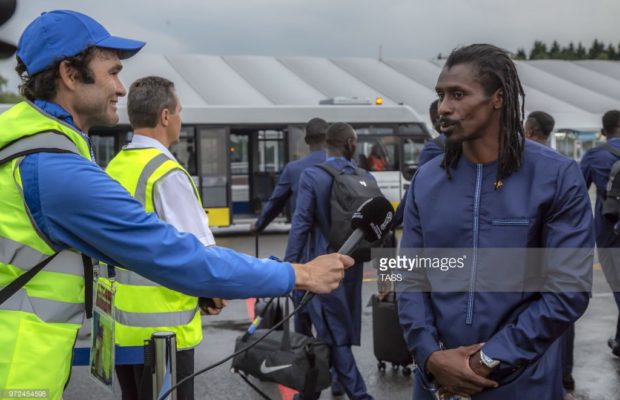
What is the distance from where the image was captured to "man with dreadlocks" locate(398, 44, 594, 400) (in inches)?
93.4

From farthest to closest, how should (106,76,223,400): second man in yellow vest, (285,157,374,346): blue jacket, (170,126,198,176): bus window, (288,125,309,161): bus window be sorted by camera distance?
(288,125,309,161): bus window
(170,126,198,176): bus window
(285,157,374,346): blue jacket
(106,76,223,400): second man in yellow vest

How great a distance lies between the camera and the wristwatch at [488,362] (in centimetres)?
234

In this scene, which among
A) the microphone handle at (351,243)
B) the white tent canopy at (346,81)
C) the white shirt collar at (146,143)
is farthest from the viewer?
the white tent canopy at (346,81)

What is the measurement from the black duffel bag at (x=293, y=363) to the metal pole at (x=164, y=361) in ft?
7.09

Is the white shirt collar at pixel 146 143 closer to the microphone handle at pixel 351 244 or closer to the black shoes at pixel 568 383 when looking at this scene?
the microphone handle at pixel 351 244

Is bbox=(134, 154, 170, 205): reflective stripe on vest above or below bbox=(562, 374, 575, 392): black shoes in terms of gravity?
above

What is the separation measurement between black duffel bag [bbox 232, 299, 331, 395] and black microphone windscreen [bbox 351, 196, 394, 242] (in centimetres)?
232

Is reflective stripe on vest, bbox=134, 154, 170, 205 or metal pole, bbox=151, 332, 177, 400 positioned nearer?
metal pole, bbox=151, 332, 177, 400

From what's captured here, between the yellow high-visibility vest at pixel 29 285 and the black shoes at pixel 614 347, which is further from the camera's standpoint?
the black shoes at pixel 614 347

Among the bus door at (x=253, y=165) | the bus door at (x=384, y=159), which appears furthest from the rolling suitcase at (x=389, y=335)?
the bus door at (x=253, y=165)

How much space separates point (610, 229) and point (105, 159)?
12232 mm

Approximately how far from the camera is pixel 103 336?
91.6 inches

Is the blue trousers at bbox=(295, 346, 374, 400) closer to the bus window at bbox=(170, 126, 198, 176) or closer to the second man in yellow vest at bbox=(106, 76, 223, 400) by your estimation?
the second man in yellow vest at bbox=(106, 76, 223, 400)

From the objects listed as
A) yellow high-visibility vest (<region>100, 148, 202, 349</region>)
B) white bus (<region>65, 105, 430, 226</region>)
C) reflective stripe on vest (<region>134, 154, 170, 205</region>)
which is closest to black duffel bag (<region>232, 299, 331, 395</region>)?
yellow high-visibility vest (<region>100, 148, 202, 349</region>)
